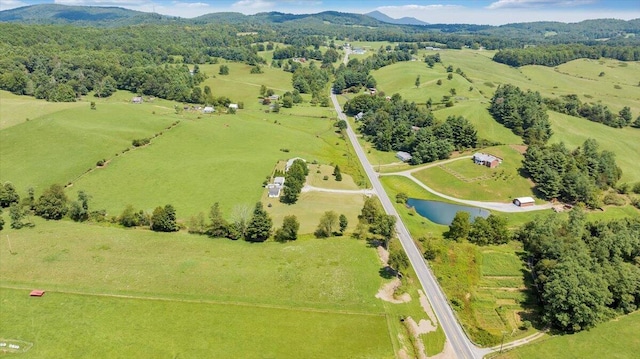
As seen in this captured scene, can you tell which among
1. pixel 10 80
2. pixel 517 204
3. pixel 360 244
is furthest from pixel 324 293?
pixel 10 80

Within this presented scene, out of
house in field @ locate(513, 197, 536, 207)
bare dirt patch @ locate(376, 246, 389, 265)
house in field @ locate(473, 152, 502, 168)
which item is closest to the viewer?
bare dirt patch @ locate(376, 246, 389, 265)

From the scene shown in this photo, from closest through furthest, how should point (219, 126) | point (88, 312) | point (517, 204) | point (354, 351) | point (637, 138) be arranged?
point (354, 351)
point (88, 312)
point (517, 204)
point (219, 126)
point (637, 138)

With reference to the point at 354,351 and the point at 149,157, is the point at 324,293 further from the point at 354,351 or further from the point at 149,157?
the point at 149,157

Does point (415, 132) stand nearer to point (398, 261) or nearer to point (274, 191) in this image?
point (274, 191)

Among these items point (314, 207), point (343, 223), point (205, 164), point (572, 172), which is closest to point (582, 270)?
point (343, 223)

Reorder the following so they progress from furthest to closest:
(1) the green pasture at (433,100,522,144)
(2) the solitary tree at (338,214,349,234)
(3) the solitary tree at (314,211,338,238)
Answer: (1) the green pasture at (433,100,522,144)
(2) the solitary tree at (338,214,349,234)
(3) the solitary tree at (314,211,338,238)

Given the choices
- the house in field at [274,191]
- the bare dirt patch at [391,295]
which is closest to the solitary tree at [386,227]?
the bare dirt patch at [391,295]

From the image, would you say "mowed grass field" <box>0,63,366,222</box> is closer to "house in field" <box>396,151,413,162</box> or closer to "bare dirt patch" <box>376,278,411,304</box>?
"house in field" <box>396,151,413,162</box>

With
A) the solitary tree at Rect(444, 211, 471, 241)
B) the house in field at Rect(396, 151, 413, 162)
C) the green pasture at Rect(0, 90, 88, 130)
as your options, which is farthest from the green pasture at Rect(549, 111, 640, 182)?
the green pasture at Rect(0, 90, 88, 130)
